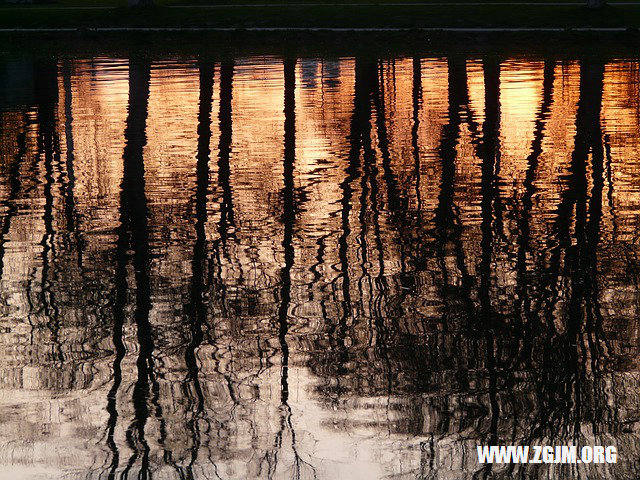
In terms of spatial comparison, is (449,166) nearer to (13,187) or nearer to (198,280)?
(13,187)

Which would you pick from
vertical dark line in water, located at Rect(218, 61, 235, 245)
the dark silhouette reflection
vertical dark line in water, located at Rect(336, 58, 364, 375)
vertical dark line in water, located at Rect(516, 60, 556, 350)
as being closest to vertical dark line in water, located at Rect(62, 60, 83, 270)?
the dark silhouette reflection

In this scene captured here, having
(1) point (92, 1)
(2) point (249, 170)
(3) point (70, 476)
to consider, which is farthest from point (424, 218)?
(1) point (92, 1)

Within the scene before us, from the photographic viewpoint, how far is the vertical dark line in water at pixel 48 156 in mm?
7639

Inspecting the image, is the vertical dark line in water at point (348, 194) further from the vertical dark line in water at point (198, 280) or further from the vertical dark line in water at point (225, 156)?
the vertical dark line in water at point (225, 156)

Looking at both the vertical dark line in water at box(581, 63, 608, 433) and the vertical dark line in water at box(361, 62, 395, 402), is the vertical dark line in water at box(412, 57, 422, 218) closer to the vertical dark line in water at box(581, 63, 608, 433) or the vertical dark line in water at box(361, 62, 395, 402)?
the vertical dark line in water at box(361, 62, 395, 402)

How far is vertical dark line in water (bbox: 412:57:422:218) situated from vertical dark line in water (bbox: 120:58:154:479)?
254cm

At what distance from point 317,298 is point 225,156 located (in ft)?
21.6

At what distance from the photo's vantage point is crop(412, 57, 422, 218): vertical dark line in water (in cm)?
1201

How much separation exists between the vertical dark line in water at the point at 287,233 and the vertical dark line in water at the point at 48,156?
1.28 m

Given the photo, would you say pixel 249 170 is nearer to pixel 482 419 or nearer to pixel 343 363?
pixel 343 363

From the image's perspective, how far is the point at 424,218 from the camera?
10.4 m

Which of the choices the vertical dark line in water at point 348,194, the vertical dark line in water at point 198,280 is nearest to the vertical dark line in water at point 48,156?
the vertical dark line in water at point 198,280

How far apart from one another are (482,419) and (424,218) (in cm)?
482

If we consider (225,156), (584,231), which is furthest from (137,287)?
(225,156)
